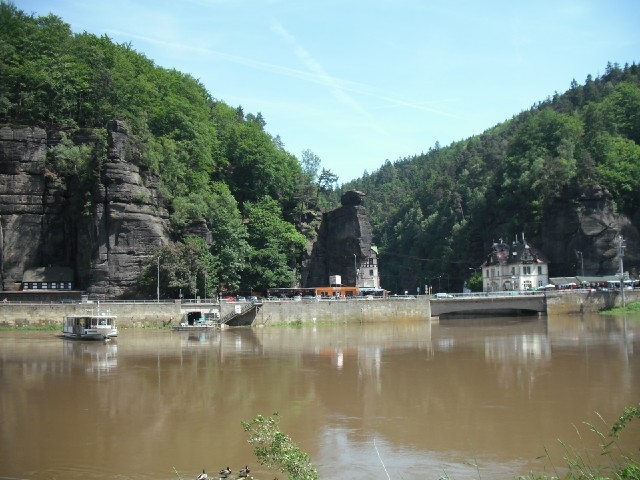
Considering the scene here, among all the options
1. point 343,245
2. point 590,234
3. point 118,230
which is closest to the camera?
point 118,230

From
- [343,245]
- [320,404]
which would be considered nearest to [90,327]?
[320,404]

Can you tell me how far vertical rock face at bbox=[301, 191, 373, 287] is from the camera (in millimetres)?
94250

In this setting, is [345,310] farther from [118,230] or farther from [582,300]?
[582,300]

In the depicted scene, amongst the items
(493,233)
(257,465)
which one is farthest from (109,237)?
(493,233)

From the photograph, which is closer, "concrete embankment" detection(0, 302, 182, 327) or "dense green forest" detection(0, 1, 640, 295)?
"concrete embankment" detection(0, 302, 182, 327)

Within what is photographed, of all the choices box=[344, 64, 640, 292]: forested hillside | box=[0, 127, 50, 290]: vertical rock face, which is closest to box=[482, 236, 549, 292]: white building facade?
box=[344, 64, 640, 292]: forested hillside

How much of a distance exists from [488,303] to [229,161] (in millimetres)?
44773

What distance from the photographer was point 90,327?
56594 mm

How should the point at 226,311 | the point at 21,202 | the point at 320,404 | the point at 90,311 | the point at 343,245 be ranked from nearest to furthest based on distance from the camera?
1. the point at 320,404
2. the point at 90,311
3. the point at 226,311
4. the point at 21,202
5. the point at 343,245

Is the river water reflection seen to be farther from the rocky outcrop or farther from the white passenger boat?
the rocky outcrop

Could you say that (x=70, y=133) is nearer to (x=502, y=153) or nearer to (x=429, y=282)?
(x=429, y=282)

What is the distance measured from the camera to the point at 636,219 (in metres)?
102

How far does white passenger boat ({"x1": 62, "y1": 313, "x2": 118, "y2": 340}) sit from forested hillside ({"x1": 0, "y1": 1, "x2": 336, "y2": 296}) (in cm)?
1241

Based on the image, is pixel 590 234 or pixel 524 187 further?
pixel 524 187
